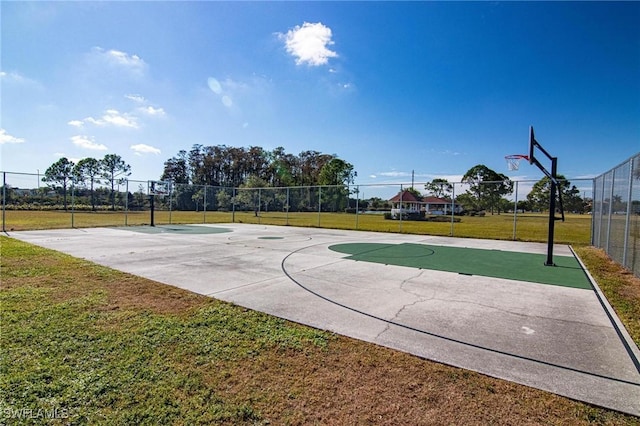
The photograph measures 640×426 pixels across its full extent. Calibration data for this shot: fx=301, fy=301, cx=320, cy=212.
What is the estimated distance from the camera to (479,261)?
22.3 feet

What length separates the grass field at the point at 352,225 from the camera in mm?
12792

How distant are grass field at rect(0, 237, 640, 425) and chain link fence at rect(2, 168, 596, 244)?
10.6 meters

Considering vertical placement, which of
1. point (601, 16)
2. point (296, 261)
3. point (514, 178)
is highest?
point (601, 16)

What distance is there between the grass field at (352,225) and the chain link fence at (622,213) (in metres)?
3.54

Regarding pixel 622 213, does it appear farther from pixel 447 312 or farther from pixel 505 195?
pixel 505 195

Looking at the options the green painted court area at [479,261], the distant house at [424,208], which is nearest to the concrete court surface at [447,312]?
the green painted court area at [479,261]

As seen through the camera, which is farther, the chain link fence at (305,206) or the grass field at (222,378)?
the chain link fence at (305,206)

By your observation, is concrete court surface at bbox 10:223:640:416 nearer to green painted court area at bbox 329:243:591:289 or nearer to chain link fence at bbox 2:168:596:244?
green painted court area at bbox 329:243:591:289

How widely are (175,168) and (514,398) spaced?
6207 cm

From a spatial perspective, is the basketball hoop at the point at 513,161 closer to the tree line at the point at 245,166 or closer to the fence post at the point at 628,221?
the fence post at the point at 628,221

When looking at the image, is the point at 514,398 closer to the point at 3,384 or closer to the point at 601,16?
the point at 3,384

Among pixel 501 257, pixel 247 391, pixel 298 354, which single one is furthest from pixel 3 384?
pixel 501 257

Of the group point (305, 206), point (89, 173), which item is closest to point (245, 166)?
point (89, 173)

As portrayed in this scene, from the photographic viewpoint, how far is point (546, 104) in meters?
14.0
